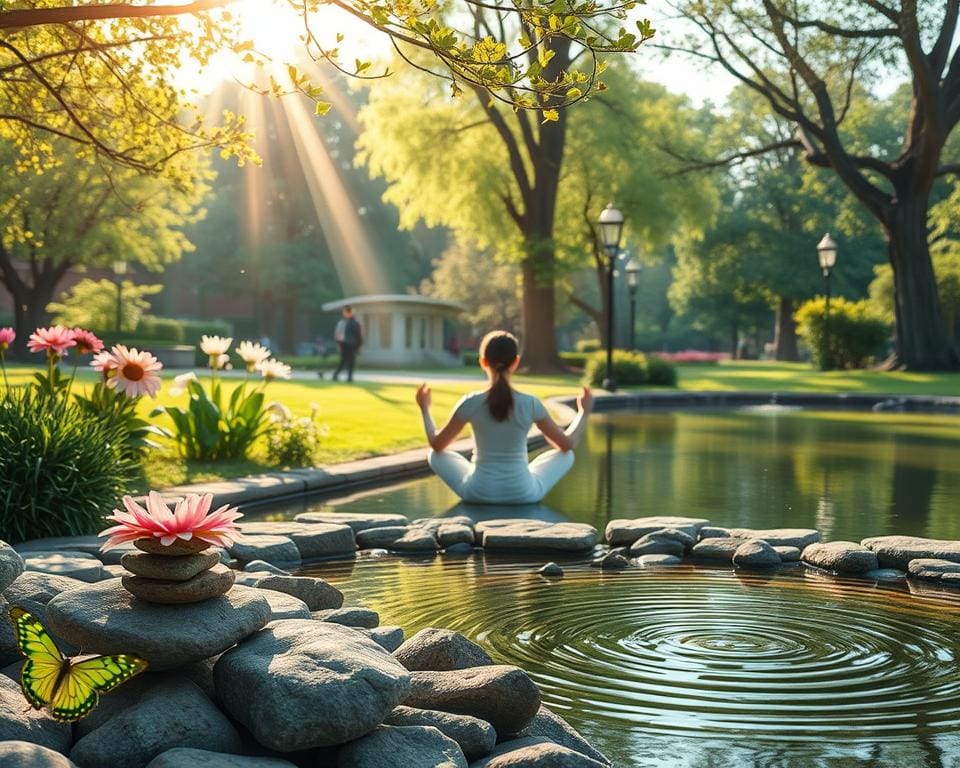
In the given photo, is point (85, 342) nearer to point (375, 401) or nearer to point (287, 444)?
point (287, 444)

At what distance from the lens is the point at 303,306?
2603 inches

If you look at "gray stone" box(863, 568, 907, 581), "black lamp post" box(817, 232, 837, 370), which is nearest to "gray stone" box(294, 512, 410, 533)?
"gray stone" box(863, 568, 907, 581)

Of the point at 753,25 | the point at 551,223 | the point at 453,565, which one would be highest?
the point at 753,25

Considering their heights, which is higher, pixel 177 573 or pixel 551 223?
pixel 551 223

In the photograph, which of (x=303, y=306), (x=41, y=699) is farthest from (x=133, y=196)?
(x=41, y=699)

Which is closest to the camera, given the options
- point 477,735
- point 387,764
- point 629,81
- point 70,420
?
point 387,764

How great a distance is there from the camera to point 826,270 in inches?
1463

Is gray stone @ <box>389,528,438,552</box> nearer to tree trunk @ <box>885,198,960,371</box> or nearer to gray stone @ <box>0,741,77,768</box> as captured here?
gray stone @ <box>0,741,77,768</box>

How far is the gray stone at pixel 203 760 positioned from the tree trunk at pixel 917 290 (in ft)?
115

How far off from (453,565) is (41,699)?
4.32 metres

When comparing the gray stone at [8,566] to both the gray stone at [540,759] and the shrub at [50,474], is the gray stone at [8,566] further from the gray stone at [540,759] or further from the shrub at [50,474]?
the shrub at [50,474]

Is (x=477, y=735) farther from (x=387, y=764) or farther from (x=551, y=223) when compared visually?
(x=551, y=223)

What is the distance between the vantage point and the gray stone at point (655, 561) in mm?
8017

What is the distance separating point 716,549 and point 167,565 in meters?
4.82
